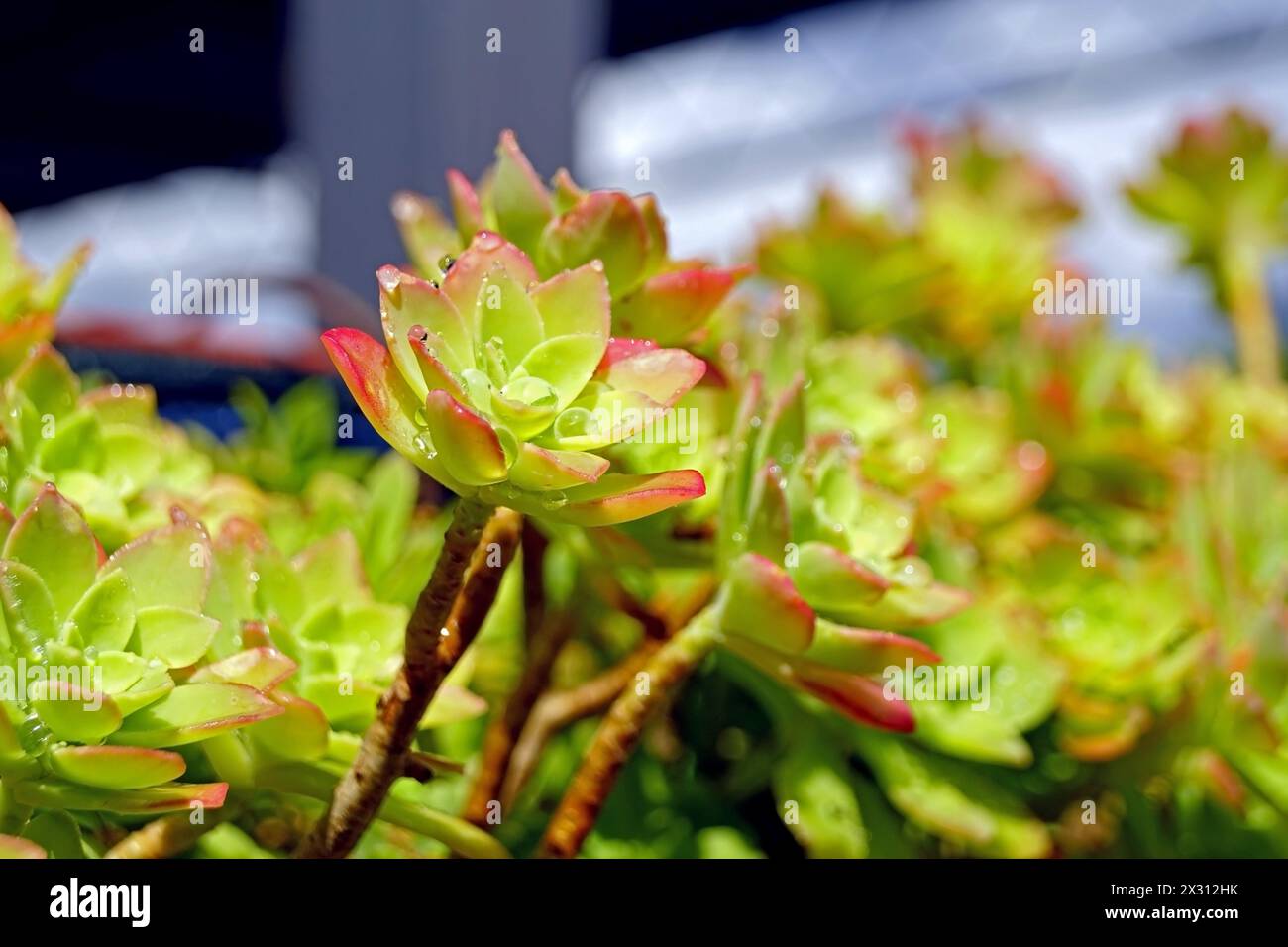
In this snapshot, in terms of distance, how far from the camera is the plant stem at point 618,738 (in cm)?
36

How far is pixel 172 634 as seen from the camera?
0.30m

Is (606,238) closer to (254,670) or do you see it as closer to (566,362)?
(566,362)

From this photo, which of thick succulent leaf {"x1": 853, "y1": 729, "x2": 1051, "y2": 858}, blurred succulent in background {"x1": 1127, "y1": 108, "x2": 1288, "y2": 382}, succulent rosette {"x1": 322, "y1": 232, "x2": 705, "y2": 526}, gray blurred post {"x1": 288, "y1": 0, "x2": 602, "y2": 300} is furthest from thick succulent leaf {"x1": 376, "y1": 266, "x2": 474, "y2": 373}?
gray blurred post {"x1": 288, "y1": 0, "x2": 602, "y2": 300}

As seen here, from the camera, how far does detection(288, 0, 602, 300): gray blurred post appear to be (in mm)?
1346

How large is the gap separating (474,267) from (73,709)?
0.14m

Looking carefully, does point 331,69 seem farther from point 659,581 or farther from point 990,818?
point 990,818

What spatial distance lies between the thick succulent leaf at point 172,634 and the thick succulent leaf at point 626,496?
10cm

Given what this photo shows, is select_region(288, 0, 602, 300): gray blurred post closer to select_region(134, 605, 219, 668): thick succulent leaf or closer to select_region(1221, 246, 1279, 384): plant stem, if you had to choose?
select_region(1221, 246, 1279, 384): plant stem

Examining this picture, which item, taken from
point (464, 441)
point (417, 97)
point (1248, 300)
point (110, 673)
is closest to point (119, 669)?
point (110, 673)

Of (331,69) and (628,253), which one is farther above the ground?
(331,69)

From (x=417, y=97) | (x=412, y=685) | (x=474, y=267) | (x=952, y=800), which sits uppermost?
(x=417, y=97)

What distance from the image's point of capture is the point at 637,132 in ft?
22.4
